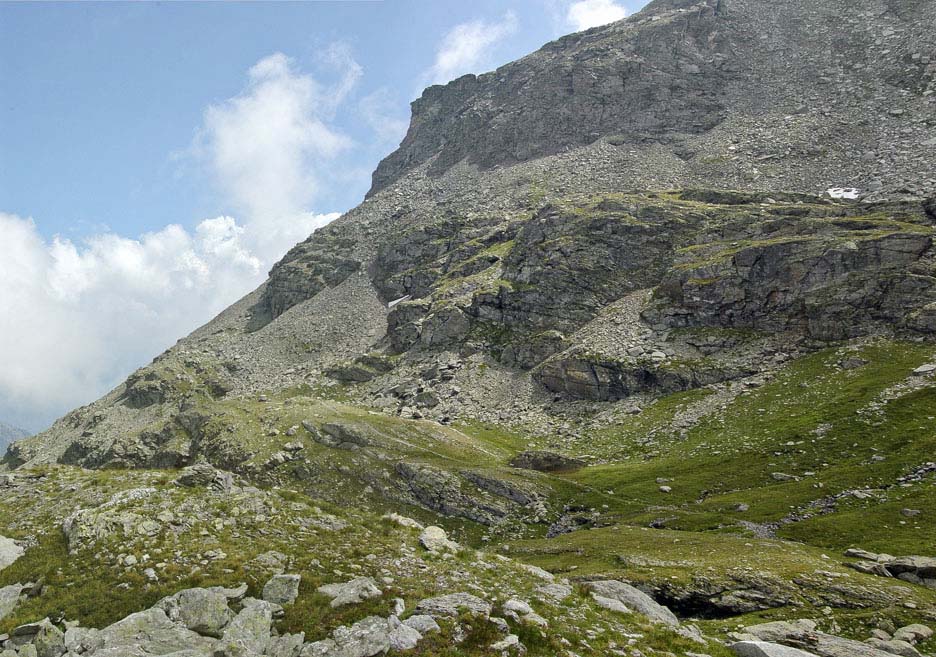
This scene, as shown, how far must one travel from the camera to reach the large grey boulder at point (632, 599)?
23.5m

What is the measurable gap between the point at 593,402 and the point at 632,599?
63.7 metres

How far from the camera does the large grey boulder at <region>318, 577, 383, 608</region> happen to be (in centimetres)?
1809

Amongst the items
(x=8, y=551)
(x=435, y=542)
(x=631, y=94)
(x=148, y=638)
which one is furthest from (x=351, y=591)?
(x=631, y=94)

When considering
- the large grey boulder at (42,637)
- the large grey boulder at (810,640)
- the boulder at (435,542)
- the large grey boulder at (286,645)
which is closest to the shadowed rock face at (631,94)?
the large grey boulder at (810,640)

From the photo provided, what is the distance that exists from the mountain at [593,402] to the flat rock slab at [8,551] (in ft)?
1.76

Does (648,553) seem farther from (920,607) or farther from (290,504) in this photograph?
(290,504)

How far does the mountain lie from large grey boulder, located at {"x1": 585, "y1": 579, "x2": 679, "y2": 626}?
250mm

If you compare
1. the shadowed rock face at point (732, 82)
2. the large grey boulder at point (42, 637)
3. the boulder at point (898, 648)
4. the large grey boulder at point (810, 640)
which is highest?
the shadowed rock face at point (732, 82)

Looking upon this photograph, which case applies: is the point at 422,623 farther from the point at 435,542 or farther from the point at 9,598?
the point at 9,598

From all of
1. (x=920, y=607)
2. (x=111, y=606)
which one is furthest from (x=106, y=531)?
(x=920, y=607)

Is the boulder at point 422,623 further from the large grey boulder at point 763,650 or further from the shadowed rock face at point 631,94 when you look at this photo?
the shadowed rock face at point 631,94

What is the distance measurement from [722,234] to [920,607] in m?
92.3

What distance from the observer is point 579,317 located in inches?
4156

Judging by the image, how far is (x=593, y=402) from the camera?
86.9 m
